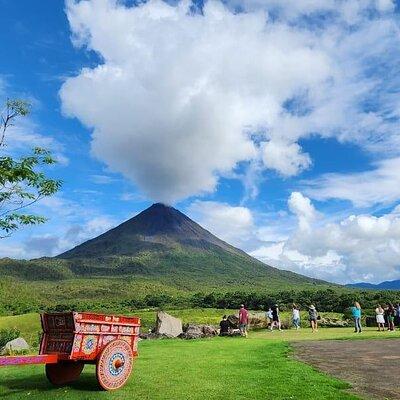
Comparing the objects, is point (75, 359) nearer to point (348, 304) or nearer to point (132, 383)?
point (132, 383)

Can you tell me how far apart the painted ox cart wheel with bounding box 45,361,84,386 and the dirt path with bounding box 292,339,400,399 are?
8083mm

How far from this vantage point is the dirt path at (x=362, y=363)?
508 inches

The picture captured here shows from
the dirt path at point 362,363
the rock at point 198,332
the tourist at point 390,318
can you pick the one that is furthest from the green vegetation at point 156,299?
the dirt path at point 362,363

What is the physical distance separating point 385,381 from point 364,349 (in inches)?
360

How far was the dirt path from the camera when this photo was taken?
1289cm

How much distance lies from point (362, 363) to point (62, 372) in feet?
34.7

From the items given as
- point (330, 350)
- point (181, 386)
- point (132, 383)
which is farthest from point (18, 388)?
point (330, 350)

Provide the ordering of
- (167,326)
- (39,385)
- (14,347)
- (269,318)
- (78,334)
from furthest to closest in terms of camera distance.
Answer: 1. (269,318)
2. (167,326)
3. (14,347)
4. (39,385)
5. (78,334)

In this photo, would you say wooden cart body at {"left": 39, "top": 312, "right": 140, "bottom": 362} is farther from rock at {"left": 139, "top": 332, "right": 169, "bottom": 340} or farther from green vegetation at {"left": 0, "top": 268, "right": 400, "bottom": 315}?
green vegetation at {"left": 0, "top": 268, "right": 400, "bottom": 315}

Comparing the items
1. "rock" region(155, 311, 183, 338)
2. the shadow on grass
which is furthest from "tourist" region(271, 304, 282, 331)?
the shadow on grass

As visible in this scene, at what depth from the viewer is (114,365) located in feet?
44.7

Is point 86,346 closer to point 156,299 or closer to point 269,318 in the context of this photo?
point 269,318

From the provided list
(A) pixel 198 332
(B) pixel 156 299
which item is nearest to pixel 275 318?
(A) pixel 198 332

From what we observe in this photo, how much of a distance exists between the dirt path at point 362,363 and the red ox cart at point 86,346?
6.51 m
